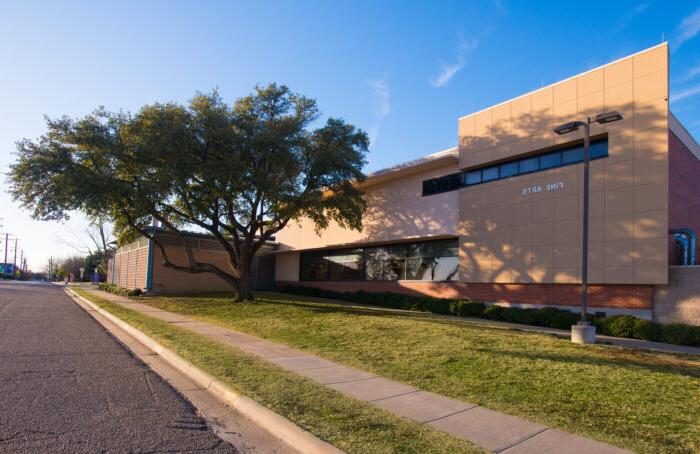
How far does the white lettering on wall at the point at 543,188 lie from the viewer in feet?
61.3

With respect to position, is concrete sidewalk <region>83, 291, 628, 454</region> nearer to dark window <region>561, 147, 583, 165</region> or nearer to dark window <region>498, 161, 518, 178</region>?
dark window <region>561, 147, 583, 165</region>

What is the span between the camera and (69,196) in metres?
18.9

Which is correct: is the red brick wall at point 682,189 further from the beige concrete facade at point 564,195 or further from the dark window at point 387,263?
the dark window at point 387,263

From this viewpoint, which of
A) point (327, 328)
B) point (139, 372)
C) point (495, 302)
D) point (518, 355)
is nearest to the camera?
point (139, 372)

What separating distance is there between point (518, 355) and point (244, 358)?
554cm

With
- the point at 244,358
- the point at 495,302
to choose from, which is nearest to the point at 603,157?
the point at 495,302

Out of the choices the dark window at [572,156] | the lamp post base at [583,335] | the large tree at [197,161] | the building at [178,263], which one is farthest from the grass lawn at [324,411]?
the building at [178,263]

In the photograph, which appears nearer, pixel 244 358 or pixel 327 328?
pixel 244 358

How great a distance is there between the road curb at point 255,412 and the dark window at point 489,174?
16.3 metres

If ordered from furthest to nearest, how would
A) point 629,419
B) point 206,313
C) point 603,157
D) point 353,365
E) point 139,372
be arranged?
point 206,313 < point 603,157 < point 353,365 < point 139,372 < point 629,419

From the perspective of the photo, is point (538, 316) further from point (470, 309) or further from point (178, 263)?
point (178, 263)

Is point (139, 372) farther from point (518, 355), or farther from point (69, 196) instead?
point (69, 196)

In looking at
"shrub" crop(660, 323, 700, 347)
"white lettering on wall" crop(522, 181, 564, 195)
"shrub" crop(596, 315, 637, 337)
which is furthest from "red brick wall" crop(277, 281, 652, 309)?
→ "white lettering on wall" crop(522, 181, 564, 195)

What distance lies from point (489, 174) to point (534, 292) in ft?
18.8
